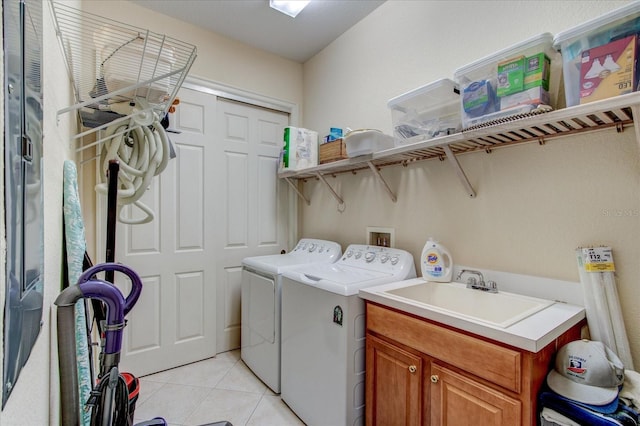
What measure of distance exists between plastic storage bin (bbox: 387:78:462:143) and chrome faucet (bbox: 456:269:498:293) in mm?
770

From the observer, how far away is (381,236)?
2219 mm

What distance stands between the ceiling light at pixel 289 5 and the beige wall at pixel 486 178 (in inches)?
21.2

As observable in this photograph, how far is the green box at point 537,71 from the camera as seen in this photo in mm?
1209

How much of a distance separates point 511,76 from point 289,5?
165 cm

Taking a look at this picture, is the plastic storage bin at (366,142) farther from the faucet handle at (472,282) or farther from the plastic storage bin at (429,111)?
the faucet handle at (472,282)

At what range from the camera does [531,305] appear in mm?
Result: 1368

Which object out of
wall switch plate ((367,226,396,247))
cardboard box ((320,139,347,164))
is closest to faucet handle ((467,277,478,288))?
wall switch plate ((367,226,396,247))

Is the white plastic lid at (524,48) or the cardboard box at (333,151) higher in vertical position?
the white plastic lid at (524,48)

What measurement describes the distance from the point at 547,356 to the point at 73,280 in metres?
1.77

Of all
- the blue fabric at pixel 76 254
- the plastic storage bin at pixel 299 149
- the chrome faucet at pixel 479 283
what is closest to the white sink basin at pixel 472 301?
the chrome faucet at pixel 479 283

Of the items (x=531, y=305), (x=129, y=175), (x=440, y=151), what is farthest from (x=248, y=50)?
(x=531, y=305)

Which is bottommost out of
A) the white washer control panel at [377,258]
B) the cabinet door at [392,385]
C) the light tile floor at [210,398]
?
the light tile floor at [210,398]

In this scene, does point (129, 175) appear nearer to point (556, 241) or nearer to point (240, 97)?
point (240, 97)

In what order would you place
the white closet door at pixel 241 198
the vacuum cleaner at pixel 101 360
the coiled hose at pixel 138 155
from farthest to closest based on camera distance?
the white closet door at pixel 241 198, the coiled hose at pixel 138 155, the vacuum cleaner at pixel 101 360
